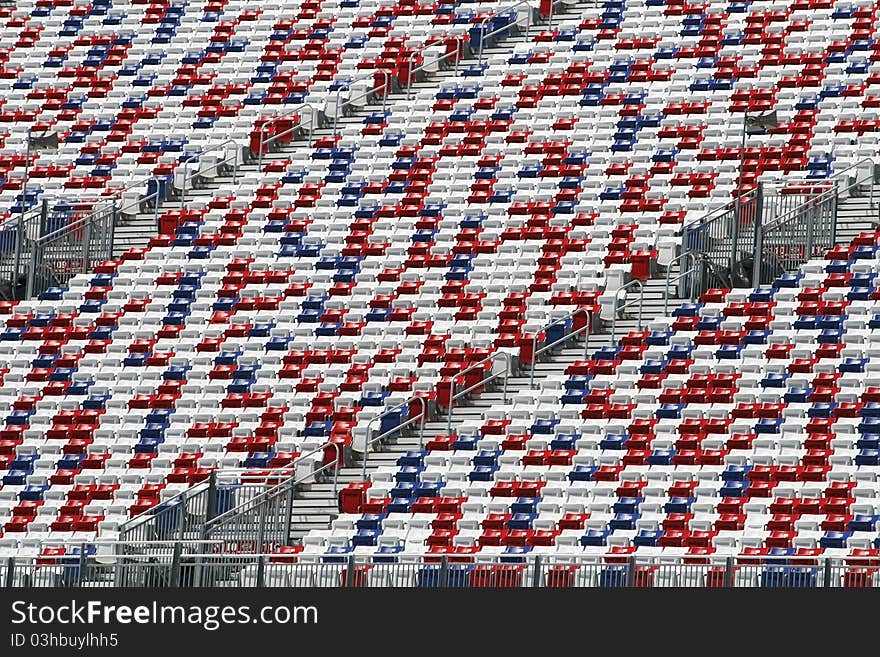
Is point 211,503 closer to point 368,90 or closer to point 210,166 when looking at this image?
point 210,166

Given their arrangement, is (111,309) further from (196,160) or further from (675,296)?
(675,296)

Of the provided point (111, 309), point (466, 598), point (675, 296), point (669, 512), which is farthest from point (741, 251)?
point (466, 598)

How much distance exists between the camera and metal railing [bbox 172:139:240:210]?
4719 centimetres

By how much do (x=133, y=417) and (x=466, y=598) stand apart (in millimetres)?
14035

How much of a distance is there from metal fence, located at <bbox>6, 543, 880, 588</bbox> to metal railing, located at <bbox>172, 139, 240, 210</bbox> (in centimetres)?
1466

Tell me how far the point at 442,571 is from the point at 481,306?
10.6 metres

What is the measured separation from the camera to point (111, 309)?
1705 inches

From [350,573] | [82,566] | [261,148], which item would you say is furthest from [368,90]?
[350,573]

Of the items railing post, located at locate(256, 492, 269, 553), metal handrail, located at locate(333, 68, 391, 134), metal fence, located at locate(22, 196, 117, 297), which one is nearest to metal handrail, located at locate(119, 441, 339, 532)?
railing post, located at locate(256, 492, 269, 553)

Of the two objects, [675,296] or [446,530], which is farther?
[675,296]

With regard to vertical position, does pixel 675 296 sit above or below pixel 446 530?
above

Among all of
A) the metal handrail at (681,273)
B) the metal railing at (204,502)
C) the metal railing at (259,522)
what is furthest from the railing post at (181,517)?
the metal handrail at (681,273)

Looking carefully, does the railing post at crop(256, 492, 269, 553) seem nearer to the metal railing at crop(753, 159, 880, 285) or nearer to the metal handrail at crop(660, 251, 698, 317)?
the metal handrail at crop(660, 251, 698, 317)

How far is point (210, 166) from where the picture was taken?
47469 mm
